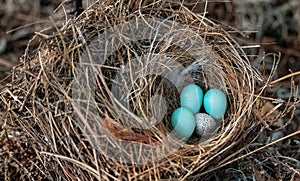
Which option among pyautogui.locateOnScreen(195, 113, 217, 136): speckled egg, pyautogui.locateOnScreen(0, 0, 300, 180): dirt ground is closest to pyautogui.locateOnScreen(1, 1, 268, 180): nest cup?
pyautogui.locateOnScreen(195, 113, 217, 136): speckled egg

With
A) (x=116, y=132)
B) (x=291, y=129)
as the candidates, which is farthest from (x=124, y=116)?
(x=291, y=129)

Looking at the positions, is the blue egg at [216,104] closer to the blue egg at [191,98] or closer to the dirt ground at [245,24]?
the blue egg at [191,98]

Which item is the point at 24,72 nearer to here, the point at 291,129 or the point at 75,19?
the point at 75,19

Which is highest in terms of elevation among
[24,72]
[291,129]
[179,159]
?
[24,72]

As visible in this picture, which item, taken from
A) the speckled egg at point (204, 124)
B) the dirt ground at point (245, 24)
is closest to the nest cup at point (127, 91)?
the speckled egg at point (204, 124)

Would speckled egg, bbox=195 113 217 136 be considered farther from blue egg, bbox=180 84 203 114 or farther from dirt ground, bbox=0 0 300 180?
dirt ground, bbox=0 0 300 180

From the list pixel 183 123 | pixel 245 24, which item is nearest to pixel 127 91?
pixel 183 123
